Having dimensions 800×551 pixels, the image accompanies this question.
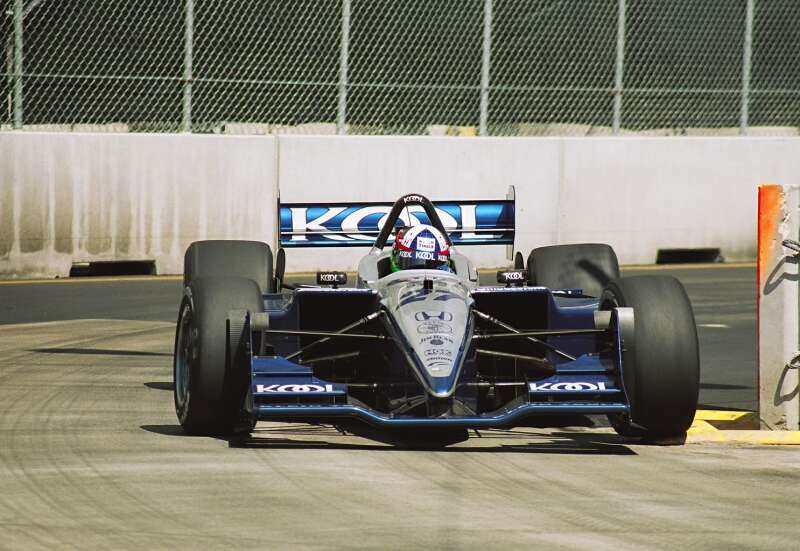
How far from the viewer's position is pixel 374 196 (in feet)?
53.0

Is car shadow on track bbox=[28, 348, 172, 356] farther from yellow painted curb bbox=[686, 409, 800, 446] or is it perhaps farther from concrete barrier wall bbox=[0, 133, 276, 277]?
yellow painted curb bbox=[686, 409, 800, 446]

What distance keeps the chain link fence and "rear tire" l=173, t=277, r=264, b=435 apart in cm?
796

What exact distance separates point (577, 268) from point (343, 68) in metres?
6.78

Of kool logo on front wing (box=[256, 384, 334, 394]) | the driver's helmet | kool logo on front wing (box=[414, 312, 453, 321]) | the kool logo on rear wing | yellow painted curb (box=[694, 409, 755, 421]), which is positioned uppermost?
the kool logo on rear wing

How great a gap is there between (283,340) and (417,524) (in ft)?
9.56

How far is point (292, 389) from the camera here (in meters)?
7.20

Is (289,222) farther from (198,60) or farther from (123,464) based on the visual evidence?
(198,60)

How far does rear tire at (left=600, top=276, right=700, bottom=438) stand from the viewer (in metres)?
7.44

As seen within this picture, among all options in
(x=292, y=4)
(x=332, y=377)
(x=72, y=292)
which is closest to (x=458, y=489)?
(x=332, y=377)

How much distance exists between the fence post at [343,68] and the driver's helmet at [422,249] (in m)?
7.77

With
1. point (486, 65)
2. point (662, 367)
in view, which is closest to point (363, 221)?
point (662, 367)

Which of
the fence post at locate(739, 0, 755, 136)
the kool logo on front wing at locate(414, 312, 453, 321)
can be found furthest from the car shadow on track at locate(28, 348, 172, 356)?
the fence post at locate(739, 0, 755, 136)

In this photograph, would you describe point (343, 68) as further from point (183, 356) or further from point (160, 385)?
point (183, 356)

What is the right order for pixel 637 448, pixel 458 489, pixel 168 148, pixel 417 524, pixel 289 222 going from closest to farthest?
pixel 417 524 < pixel 458 489 < pixel 637 448 < pixel 289 222 < pixel 168 148
